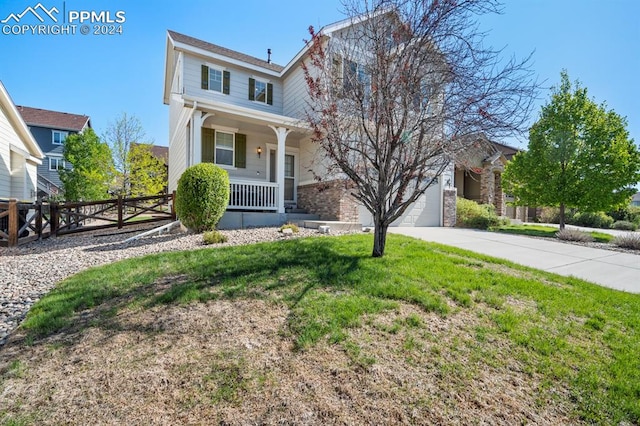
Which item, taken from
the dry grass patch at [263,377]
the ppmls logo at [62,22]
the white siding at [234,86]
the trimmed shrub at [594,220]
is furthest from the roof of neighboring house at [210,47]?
the trimmed shrub at [594,220]

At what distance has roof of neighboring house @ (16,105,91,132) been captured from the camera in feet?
86.4

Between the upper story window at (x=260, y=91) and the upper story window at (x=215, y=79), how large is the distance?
1010 mm

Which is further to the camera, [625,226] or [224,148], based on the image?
[625,226]

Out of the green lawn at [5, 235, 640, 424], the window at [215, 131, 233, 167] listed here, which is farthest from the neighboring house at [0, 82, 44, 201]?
the green lawn at [5, 235, 640, 424]

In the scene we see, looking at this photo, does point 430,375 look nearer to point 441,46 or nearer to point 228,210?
point 441,46

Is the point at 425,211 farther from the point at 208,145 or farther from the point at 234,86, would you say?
the point at 234,86

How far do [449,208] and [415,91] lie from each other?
29.7ft

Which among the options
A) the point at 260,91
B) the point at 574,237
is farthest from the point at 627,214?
the point at 260,91

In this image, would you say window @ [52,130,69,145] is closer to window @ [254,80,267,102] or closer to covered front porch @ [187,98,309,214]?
window @ [254,80,267,102]

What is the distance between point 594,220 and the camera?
1584 cm

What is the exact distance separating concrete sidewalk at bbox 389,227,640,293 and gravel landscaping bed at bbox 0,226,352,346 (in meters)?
4.63

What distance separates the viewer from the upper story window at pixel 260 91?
509 inches

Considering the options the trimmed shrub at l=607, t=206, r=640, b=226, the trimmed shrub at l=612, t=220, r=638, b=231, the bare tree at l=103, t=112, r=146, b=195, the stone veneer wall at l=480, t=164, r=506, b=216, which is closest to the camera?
the trimmed shrub at l=612, t=220, r=638, b=231

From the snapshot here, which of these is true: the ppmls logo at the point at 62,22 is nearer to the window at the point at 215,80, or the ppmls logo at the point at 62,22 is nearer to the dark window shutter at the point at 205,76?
the dark window shutter at the point at 205,76
